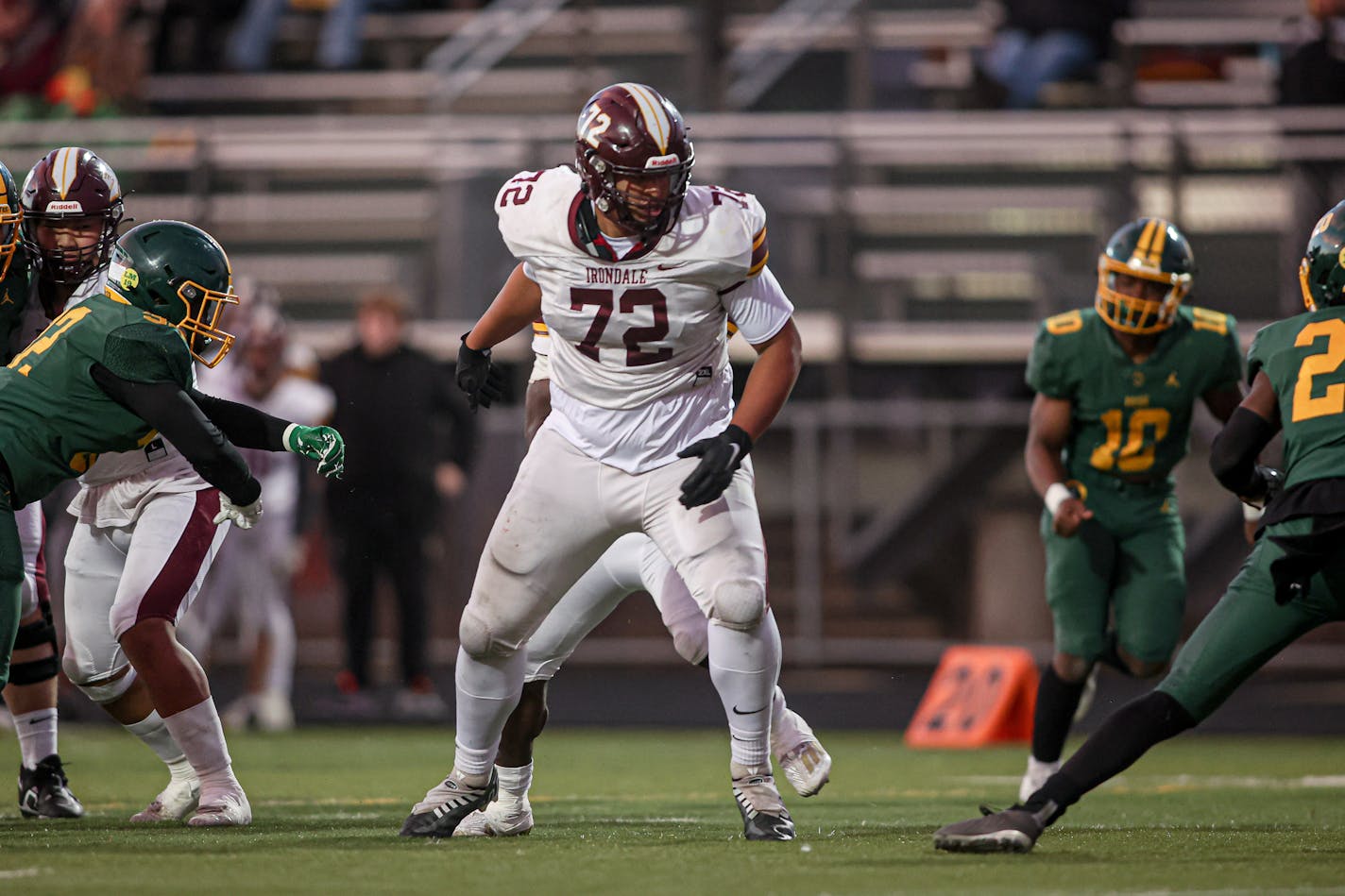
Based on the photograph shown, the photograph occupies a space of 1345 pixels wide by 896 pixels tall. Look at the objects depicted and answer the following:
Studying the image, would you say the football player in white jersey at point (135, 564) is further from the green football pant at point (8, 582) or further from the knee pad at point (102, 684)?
the green football pant at point (8, 582)

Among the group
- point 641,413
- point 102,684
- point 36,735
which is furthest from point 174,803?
point 641,413

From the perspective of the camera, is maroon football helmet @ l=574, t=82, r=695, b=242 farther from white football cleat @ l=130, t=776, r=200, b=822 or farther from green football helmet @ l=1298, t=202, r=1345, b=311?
white football cleat @ l=130, t=776, r=200, b=822

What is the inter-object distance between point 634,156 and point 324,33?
38.0 ft

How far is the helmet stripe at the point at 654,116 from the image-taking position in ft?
17.6

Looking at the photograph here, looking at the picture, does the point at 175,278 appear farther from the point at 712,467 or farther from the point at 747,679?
the point at 747,679

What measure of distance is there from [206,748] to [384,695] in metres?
5.47

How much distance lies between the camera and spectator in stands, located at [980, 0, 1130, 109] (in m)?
13.9

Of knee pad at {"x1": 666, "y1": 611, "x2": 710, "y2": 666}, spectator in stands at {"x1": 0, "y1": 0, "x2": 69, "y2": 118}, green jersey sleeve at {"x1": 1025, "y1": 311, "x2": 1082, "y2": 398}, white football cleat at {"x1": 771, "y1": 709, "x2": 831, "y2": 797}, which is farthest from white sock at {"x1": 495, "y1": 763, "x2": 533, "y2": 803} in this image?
spectator in stands at {"x1": 0, "y1": 0, "x2": 69, "y2": 118}

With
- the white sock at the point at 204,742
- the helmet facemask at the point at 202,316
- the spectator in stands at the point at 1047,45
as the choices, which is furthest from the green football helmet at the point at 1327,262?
the spectator in stands at the point at 1047,45

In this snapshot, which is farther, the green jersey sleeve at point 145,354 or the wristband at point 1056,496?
the wristband at point 1056,496

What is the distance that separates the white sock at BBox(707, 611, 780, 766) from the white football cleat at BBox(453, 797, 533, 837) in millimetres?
680

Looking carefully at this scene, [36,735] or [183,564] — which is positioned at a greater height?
[183,564]

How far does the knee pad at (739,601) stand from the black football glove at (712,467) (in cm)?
24

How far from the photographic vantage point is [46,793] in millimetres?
6406
